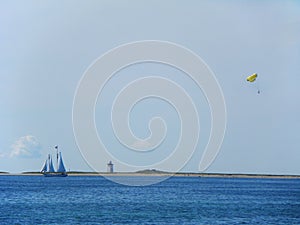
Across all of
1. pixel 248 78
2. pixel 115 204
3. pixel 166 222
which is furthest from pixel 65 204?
pixel 248 78

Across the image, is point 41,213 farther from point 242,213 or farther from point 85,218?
point 242,213

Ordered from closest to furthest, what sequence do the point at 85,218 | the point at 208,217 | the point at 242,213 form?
the point at 85,218
the point at 208,217
the point at 242,213

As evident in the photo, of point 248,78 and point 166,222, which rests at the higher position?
point 248,78

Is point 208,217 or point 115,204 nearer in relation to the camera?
point 208,217

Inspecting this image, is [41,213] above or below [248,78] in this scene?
below

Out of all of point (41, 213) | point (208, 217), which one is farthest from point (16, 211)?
point (208, 217)

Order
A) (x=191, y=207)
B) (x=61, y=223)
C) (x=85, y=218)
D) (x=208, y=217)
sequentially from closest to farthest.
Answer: (x=61, y=223), (x=85, y=218), (x=208, y=217), (x=191, y=207)


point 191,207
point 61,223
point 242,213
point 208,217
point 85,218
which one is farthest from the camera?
point 191,207

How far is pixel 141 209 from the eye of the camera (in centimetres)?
8300

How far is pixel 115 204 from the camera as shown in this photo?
91500 mm

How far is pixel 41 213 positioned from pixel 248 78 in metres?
28.7

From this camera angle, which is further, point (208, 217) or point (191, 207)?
point (191, 207)

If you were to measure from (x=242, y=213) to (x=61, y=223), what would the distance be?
2574 cm

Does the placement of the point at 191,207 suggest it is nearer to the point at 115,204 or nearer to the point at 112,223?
the point at 115,204
